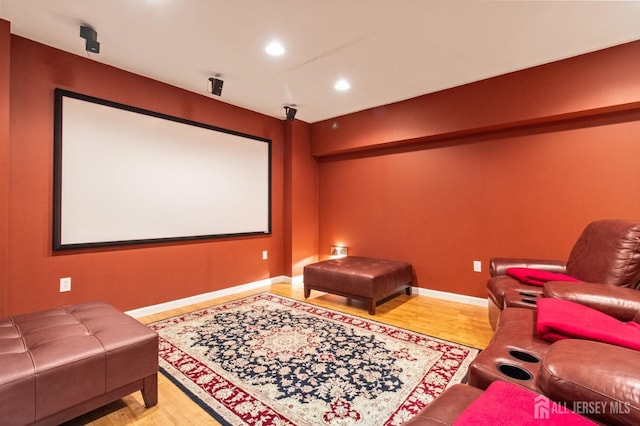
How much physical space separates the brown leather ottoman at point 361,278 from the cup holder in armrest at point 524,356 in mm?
1946

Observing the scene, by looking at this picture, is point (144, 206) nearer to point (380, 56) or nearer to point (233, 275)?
point (233, 275)

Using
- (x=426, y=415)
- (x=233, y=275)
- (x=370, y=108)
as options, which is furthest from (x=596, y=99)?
(x=233, y=275)

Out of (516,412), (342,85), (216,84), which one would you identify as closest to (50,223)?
(216,84)

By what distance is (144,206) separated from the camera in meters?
3.29

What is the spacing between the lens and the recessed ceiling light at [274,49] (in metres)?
2.62

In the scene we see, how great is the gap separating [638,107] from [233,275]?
463 centimetres

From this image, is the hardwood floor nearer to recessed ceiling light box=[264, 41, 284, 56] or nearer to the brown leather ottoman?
the brown leather ottoman

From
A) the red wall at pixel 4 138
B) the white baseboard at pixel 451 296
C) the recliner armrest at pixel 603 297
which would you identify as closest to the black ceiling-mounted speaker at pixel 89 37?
the red wall at pixel 4 138

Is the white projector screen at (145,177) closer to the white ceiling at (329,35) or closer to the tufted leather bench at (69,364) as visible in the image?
the white ceiling at (329,35)

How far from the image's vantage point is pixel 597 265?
219 centimetres

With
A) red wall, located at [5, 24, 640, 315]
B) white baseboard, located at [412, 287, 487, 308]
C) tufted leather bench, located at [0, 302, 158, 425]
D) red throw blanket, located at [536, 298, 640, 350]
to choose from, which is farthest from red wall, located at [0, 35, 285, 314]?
red throw blanket, located at [536, 298, 640, 350]

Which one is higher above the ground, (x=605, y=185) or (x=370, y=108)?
(x=370, y=108)

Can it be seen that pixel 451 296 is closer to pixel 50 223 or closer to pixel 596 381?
pixel 596 381

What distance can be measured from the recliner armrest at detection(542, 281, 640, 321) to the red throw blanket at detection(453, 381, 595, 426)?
112 centimetres
